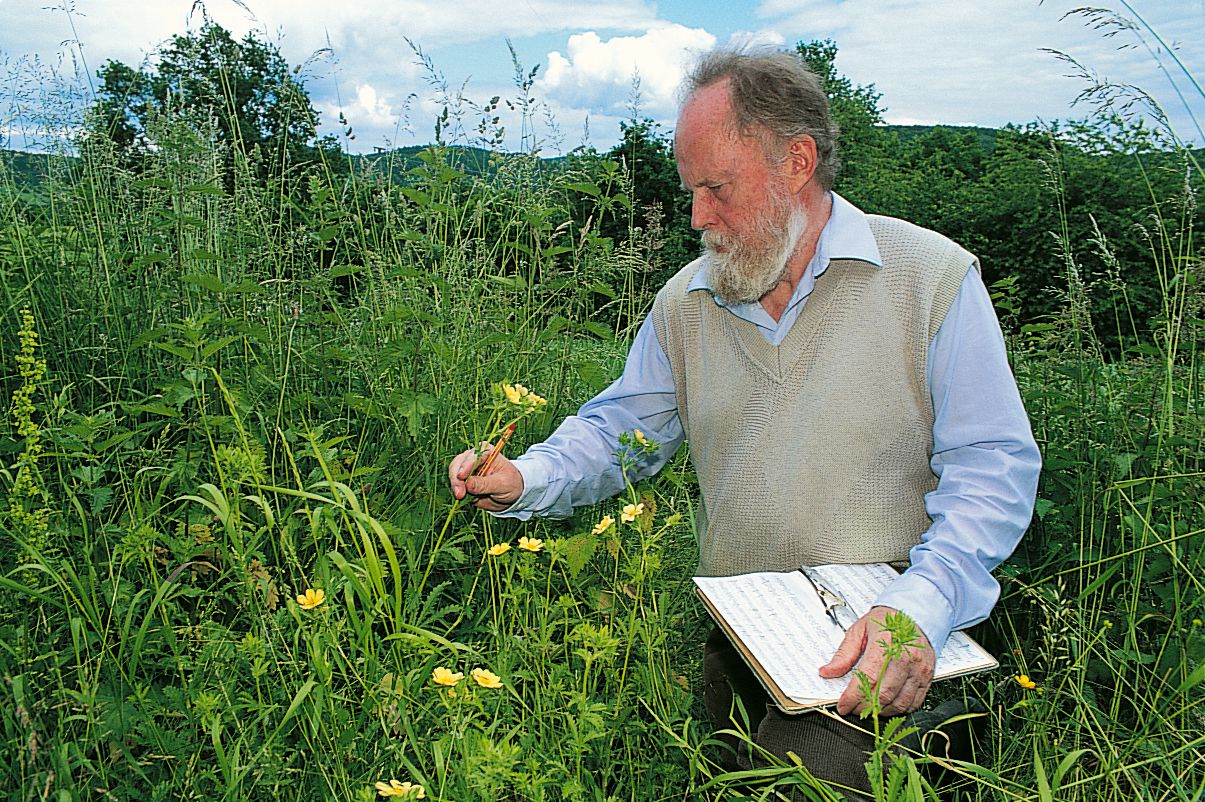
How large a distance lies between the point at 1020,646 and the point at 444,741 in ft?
4.90

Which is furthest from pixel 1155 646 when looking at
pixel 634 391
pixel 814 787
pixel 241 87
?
pixel 241 87

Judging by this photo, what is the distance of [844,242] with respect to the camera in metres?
2.15

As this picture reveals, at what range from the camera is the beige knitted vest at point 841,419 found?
2.08m

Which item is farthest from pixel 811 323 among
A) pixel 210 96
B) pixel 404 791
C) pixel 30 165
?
pixel 30 165

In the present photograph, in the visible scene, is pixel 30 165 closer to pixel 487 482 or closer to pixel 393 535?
A: pixel 393 535

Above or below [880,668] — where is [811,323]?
above

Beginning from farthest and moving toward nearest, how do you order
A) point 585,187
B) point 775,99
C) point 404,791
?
point 585,187 → point 775,99 → point 404,791

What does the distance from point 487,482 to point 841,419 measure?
76cm

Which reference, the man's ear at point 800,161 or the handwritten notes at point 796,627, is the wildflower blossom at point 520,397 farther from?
the man's ear at point 800,161

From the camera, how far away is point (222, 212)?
309cm

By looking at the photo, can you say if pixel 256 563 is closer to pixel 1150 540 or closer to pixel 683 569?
pixel 683 569

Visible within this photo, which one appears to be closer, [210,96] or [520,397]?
[520,397]

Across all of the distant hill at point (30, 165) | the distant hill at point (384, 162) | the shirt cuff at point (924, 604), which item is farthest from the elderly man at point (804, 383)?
the distant hill at point (30, 165)

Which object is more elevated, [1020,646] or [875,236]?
[875,236]
